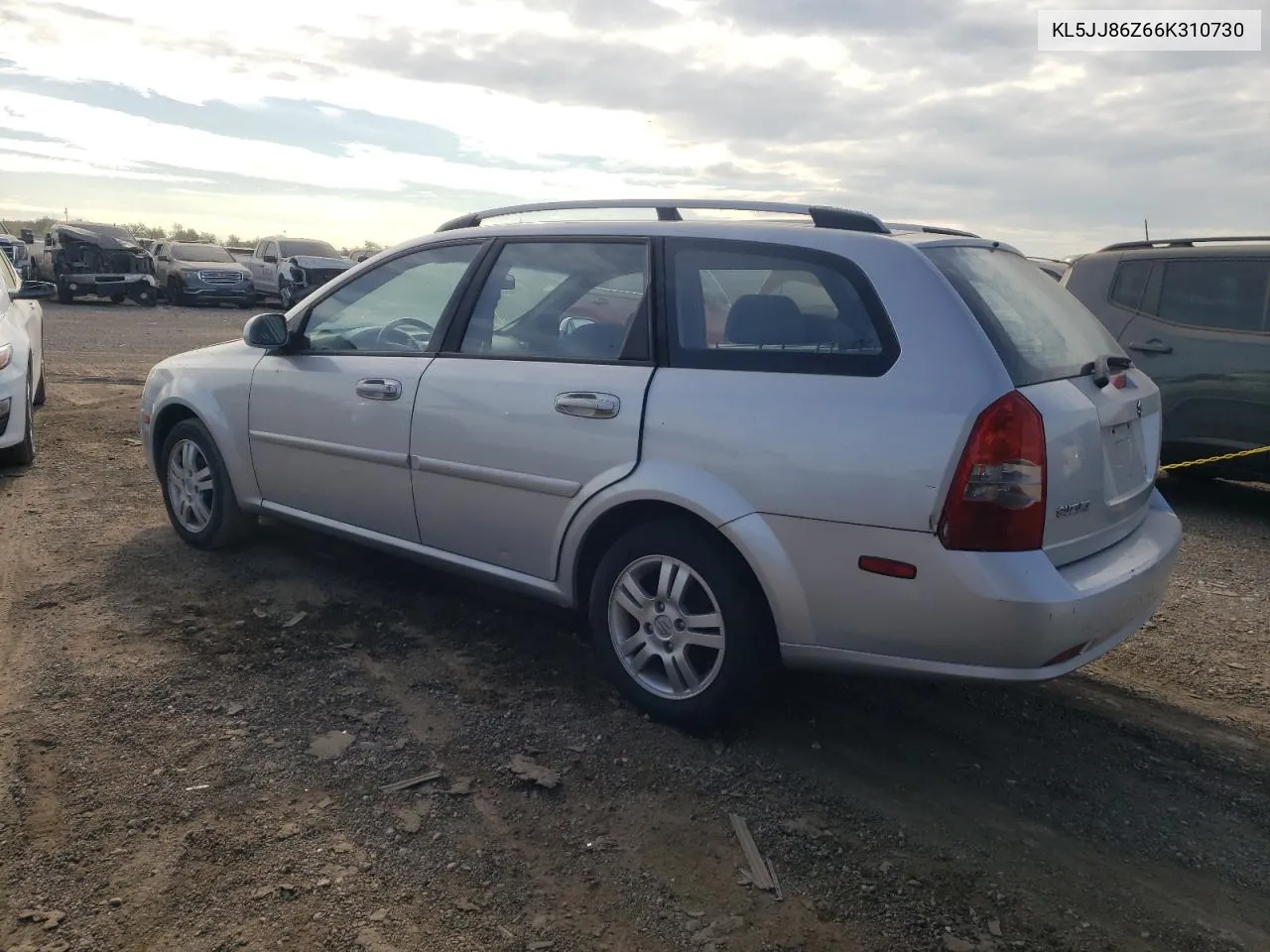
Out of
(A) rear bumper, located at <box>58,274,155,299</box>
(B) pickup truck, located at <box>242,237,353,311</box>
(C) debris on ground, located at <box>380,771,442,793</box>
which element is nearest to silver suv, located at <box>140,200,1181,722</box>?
(C) debris on ground, located at <box>380,771,442,793</box>

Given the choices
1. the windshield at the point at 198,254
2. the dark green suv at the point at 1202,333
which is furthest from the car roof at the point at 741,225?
the windshield at the point at 198,254

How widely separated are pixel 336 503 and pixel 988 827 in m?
2.95

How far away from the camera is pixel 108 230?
27.3 metres

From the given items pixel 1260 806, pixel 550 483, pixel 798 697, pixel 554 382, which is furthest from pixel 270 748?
pixel 1260 806

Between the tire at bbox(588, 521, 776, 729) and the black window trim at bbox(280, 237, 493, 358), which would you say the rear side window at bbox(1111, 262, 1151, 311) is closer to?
the black window trim at bbox(280, 237, 493, 358)

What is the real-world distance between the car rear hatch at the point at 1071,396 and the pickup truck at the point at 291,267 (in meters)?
23.0

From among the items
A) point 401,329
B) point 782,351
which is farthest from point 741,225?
point 401,329

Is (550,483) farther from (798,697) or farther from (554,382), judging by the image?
(798,697)

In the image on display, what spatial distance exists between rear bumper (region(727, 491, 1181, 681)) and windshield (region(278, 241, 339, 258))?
85.1 feet

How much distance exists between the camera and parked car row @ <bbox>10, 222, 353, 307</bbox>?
25562 mm

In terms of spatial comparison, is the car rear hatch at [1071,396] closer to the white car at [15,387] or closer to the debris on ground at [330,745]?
the debris on ground at [330,745]

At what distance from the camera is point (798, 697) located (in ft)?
12.8

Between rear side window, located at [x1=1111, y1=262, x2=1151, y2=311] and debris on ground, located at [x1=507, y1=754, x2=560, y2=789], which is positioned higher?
rear side window, located at [x1=1111, y1=262, x2=1151, y2=311]

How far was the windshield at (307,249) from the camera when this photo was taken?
27.2m
